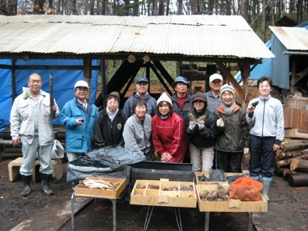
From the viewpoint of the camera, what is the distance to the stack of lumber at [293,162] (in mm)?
6121

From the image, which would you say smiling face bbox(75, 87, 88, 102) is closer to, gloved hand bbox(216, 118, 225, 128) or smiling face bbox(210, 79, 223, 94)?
smiling face bbox(210, 79, 223, 94)

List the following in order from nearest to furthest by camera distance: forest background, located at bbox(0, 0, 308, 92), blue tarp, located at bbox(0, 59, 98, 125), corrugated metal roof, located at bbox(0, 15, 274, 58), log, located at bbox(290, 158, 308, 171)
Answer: log, located at bbox(290, 158, 308, 171) → corrugated metal roof, located at bbox(0, 15, 274, 58) → blue tarp, located at bbox(0, 59, 98, 125) → forest background, located at bbox(0, 0, 308, 92)

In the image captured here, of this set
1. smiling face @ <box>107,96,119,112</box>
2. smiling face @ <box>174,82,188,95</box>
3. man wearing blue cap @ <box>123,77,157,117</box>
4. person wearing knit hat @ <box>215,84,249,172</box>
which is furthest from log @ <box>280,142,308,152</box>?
smiling face @ <box>107,96,119,112</box>

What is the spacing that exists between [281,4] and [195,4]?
1936 centimetres

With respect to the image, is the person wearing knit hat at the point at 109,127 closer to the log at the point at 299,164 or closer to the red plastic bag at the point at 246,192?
the red plastic bag at the point at 246,192

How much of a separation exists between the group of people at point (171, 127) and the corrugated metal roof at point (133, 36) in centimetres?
158

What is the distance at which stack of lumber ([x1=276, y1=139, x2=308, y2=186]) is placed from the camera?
241 inches

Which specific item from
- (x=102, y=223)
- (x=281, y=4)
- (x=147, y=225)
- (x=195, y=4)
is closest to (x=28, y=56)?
(x=102, y=223)

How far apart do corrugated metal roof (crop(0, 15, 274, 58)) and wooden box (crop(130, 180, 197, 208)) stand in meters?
2.97

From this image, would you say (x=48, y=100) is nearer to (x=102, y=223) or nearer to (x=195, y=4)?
Result: (x=102, y=223)

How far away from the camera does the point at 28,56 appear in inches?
263

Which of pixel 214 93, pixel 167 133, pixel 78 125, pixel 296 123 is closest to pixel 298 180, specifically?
pixel 296 123

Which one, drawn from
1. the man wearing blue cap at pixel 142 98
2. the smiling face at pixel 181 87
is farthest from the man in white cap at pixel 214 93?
the man wearing blue cap at pixel 142 98

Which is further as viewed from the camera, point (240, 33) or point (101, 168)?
point (240, 33)
